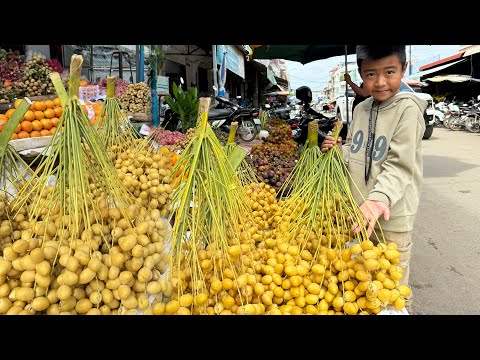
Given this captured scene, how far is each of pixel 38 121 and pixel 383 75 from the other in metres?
3.16

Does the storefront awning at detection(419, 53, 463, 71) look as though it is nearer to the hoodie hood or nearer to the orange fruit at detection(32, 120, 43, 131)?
the hoodie hood

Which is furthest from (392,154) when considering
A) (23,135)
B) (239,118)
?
(239,118)

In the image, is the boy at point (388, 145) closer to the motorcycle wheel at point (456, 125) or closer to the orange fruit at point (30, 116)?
the orange fruit at point (30, 116)

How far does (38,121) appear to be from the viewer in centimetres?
328

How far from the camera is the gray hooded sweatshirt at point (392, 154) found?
145 cm

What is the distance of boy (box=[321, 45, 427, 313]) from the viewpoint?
143cm

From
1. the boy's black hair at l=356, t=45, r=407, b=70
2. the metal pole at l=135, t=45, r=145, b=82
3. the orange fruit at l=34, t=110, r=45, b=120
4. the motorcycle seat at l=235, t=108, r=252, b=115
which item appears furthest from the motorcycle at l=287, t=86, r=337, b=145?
the boy's black hair at l=356, t=45, r=407, b=70

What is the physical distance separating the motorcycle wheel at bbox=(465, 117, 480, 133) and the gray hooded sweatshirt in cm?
1505

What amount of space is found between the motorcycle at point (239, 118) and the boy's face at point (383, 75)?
591cm

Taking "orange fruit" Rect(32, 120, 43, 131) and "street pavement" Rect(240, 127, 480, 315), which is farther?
"orange fruit" Rect(32, 120, 43, 131)

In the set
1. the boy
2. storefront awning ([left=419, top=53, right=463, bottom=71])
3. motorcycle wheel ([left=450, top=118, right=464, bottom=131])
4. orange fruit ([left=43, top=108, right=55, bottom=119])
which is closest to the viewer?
the boy
